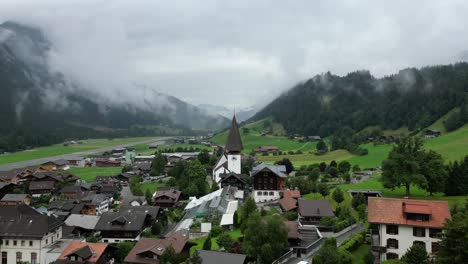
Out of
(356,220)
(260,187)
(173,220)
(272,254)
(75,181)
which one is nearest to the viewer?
(272,254)

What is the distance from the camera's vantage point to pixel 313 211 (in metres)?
47.4

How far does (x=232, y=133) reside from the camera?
257ft

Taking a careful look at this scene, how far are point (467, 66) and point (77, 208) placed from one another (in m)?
157

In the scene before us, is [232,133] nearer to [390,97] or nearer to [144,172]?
[144,172]

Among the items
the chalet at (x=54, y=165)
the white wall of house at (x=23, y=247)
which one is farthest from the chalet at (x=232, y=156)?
the chalet at (x=54, y=165)

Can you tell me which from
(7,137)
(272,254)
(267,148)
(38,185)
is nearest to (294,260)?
(272,254)

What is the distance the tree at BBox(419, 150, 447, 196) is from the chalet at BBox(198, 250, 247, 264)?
83.2ft

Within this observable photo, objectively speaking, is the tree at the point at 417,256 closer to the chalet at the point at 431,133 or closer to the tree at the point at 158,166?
the tree at the point at 158,166

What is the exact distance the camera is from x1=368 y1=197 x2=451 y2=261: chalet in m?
33.7

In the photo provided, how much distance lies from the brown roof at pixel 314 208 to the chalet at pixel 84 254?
20.8 meters

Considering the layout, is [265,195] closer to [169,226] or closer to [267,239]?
[169,226]

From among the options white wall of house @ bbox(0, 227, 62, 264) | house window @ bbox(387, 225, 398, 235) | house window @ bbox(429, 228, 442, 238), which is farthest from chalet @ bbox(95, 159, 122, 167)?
house window @ bbox(429, 228, 442, 238)

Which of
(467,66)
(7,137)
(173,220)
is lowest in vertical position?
(173,220)

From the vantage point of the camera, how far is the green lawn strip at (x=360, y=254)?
112ft
